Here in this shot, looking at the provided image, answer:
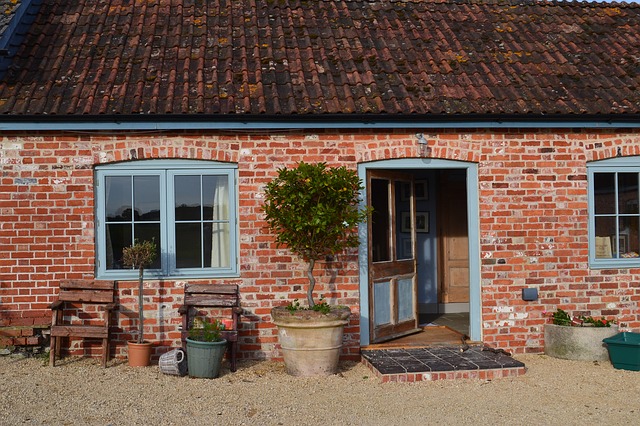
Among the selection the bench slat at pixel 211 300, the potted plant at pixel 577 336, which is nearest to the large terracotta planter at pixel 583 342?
the potted plant at pixel 577 336

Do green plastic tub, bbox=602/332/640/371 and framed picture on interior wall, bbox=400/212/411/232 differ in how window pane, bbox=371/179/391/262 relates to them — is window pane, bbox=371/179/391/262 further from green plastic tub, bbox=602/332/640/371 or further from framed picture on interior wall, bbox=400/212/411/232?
green plastic tub, bbox=602/332/640/371

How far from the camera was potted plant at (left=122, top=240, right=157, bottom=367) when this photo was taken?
806 cm

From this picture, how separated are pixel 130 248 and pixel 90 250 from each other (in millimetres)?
647

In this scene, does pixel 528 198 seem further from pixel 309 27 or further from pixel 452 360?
pixel 309 27

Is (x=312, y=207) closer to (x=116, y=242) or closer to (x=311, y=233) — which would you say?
(x=311, y=233)

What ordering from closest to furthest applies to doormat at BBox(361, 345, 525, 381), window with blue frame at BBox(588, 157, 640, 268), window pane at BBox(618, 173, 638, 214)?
1. doormat at BBox(361, 345, 525, 381)
2. window with blue frame at BBox(588, 157, 640, 268)
3. window pane at BBox(618, 173, 638, 214)

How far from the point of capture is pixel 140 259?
805 cm

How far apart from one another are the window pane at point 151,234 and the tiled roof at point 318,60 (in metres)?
1.39

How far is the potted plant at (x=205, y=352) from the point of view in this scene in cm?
773

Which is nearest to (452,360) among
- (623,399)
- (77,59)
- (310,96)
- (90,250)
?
(623,399)

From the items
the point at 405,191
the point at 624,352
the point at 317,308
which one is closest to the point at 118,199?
the point at 317,308

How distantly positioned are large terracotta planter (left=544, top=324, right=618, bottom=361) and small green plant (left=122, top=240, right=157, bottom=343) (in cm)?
501

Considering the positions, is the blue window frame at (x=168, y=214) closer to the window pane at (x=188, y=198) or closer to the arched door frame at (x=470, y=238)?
the window pane at (x=188, y=198)

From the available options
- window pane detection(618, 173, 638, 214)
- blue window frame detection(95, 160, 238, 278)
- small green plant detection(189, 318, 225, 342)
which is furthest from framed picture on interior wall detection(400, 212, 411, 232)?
small green plant detection(189, 318, 225, 342)
